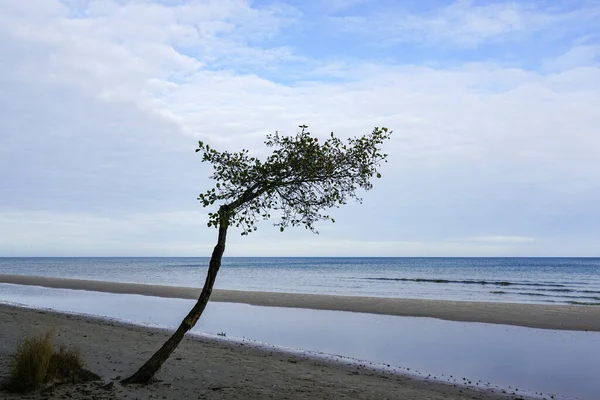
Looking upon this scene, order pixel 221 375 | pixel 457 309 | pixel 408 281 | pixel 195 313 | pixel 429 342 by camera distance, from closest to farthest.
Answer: pixel 195 313 → pixel 221 375 → pixel 429 342 → pixel 457 309 → pixel 408 281

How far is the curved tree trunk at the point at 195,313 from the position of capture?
8.92 metres

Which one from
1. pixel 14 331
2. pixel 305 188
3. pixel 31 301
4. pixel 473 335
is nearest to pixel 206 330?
pixel 14 331

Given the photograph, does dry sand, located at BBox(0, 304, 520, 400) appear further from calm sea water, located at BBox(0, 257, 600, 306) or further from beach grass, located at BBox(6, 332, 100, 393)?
calm sea water, located at BBox(0, 257, 600, 306)

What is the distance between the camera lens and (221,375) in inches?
432

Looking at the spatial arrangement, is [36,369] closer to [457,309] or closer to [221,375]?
[221,375]

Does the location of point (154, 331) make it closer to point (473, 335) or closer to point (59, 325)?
point (59, 325)

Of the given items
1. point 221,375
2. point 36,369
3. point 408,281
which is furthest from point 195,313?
point 408,281

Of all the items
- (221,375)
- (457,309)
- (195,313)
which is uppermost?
(195,313)

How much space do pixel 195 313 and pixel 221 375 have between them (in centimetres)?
255

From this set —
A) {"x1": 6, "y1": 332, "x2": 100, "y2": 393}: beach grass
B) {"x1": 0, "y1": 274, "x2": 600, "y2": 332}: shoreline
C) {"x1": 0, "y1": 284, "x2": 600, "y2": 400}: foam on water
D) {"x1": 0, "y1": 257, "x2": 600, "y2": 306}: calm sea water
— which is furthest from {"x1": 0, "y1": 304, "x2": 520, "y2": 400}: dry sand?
{"x1": 0, "y1": 257, "x2": 600, "y2": 306}: calm sea water

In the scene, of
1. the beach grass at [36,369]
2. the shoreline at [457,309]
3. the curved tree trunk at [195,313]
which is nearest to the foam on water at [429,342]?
the shoreline at [457,309]

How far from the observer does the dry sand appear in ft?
30.2

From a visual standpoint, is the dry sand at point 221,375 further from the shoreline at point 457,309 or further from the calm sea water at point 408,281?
the calm sea water at point 408,281

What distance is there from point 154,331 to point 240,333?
310 cm
